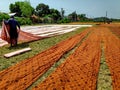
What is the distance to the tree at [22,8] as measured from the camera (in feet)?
280

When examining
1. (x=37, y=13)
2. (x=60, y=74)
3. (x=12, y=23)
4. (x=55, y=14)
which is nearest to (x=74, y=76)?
(x=60, y=74)

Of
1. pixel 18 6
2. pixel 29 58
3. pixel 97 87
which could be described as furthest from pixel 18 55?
pixel 18 6

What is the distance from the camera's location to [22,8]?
8688cm

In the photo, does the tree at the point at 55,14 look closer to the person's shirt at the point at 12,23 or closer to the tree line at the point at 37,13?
the tree line at the point at 37,13

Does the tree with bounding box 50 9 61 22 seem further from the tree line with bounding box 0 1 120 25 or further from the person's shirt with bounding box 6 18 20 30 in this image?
the person's shirt with bounding box 6 18 20 30

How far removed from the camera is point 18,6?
91.4 meters

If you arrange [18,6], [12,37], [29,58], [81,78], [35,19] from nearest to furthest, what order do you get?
[81,78]
[29,58]
[12,37]
[35,19]
[18,6]

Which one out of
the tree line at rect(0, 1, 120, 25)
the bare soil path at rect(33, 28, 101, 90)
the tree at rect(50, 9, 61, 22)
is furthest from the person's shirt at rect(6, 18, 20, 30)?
the tree at rect(50, 9, 61, 22)

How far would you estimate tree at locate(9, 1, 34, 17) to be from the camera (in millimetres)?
85250

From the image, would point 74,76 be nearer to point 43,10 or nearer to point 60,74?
point 60,74

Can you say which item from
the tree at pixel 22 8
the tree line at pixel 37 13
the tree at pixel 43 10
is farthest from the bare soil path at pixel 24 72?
the tree at pixel 43 10

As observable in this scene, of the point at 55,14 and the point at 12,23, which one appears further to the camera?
the point at 55,14

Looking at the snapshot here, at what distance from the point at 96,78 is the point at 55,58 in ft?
11.4

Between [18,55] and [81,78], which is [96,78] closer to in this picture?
[81,78]
